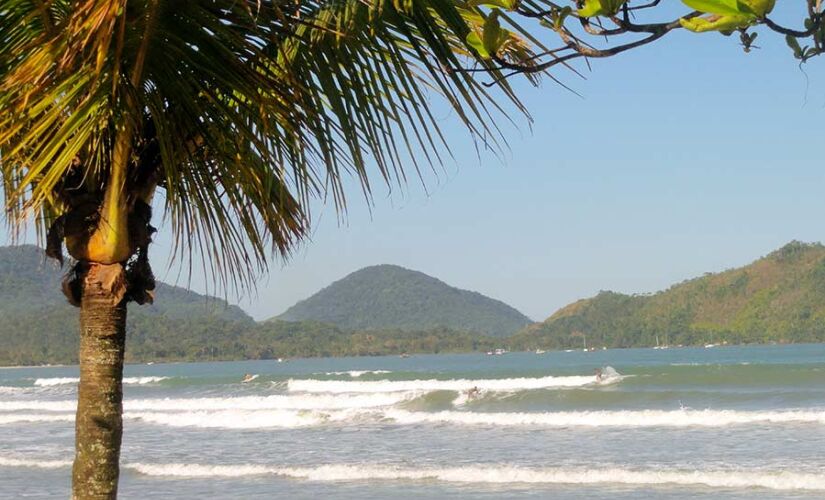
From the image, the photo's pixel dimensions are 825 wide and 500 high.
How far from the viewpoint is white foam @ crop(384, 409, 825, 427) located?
18281 mm

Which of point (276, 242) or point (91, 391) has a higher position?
point (276, 242)

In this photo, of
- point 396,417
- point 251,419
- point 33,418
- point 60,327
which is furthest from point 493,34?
point 60,327

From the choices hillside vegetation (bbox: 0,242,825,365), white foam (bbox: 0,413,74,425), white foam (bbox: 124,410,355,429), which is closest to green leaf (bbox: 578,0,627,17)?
white foam (bbox: 124,410,355,429)

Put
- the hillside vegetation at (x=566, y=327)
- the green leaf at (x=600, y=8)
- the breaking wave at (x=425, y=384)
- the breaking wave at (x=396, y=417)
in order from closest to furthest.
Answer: the green leaf at (x=600, y=8), the breaking wave at (x=396, y=417), the breaking wave at (x=425, y=384), the hillside vegetation at (x=566, y=327)

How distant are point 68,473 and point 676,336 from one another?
11025 cm

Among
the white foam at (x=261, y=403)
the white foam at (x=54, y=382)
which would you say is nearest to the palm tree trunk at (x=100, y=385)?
the white foam at (x=261, y=403)

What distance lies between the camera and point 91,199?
2.37 meters

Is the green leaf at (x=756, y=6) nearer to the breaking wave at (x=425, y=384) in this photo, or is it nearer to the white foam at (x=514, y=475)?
the white foam at (x=514, y=475)

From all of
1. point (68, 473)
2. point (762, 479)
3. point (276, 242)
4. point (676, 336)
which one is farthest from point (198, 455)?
point (676, 336)

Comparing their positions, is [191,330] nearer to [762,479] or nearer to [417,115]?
[762,479]

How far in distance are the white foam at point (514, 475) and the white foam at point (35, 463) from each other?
107cm

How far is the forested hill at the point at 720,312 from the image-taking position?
108375 mm

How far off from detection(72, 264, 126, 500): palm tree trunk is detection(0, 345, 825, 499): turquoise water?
8.69 m

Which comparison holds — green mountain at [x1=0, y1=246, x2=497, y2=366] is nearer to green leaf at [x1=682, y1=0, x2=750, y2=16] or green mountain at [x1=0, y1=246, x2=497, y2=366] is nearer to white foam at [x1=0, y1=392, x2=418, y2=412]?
white foam at [x1=0, y1=392, x2=418, y2=412]
